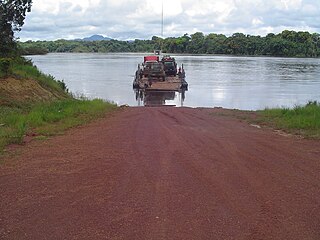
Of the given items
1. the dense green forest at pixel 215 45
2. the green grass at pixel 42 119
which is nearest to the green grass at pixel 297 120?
the green grass at pixel 42 119

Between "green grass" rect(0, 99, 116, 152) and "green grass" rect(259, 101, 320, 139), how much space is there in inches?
219

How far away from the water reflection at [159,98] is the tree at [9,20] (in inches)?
365

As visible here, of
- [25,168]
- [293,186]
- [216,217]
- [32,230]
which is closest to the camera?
[32,230]

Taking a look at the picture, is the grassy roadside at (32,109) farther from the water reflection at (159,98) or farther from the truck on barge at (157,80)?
the truck on barge at (157,80)

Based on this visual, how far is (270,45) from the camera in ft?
417

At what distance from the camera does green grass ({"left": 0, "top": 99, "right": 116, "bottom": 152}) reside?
9.83 metres

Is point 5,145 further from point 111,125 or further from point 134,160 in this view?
point 111,125

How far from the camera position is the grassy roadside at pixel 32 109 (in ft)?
35.1

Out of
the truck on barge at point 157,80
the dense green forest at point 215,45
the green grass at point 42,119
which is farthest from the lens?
the dense green forest at point 215,45

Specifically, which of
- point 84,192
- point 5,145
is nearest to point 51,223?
point 84,192

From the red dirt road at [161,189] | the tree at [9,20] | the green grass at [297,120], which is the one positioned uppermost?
the tree at [9,20]

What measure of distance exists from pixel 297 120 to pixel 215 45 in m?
136

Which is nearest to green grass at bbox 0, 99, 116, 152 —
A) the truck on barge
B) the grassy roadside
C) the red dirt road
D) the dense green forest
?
the grassy roadside

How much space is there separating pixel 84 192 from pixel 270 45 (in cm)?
12722
